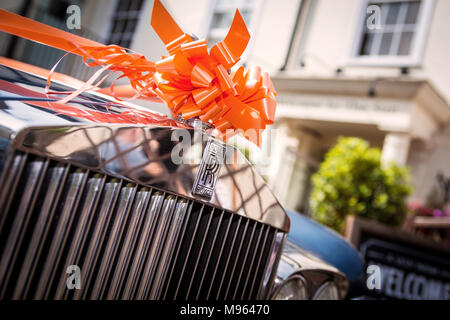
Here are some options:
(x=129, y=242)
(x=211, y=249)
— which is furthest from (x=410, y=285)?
(x=129, y=242)

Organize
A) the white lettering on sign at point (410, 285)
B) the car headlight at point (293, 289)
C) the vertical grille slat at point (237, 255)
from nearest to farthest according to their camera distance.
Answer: the vertical grille slat at point (237, 255)
the car headlight at point (293, 289)
the white lettering on sign at point (410, 285)

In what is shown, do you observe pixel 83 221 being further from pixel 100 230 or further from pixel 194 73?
pixel 194 73

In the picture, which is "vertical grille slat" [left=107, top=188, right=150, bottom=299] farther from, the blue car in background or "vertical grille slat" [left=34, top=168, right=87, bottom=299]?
the blue car in background

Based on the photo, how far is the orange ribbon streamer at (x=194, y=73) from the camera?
1020mm

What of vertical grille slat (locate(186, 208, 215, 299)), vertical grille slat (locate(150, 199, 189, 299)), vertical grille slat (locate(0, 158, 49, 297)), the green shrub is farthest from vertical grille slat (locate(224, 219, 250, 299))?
the green shrub

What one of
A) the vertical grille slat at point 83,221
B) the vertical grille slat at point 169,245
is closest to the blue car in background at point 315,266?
the vertical grille slat at point 169,245

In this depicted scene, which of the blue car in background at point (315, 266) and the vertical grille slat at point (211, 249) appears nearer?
the vertical grille slat at point (211, 249)

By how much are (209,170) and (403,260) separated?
9.05 feet

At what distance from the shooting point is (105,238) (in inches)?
33.0

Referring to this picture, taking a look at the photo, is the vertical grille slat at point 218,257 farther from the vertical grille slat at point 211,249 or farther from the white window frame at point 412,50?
the white window frame at point 412,50

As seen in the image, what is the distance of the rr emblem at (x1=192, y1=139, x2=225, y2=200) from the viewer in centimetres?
95

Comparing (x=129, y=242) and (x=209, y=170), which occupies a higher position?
(x=209, y=170)

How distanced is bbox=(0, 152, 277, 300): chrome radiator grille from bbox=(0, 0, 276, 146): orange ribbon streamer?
0.26 metres

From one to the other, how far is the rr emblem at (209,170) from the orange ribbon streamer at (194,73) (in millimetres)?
110
